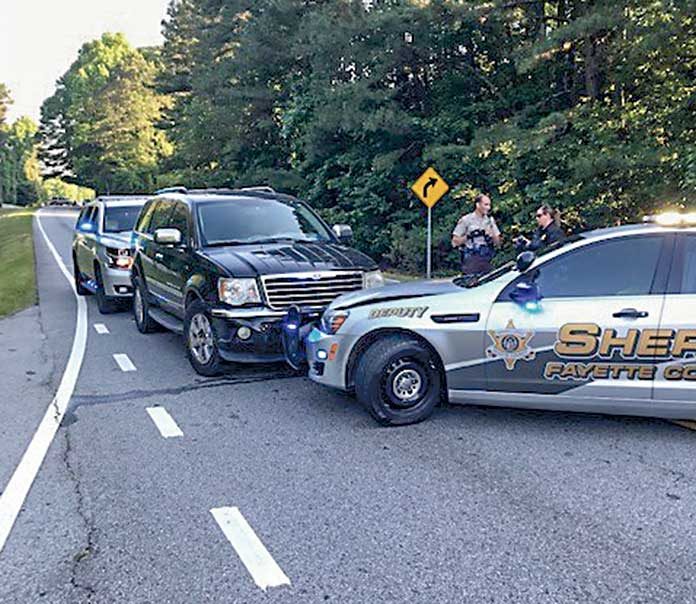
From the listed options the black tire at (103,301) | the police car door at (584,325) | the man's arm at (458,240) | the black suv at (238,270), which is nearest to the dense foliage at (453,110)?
the man's arm at (458,240)

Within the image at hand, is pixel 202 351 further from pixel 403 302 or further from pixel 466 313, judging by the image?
pixel 466 313

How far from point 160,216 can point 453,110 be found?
40.5 ft

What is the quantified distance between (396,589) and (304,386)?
384cm

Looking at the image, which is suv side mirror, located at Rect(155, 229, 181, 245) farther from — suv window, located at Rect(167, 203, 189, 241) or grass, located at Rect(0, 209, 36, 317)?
grass, located at Rect(0, 209, 36, 317)

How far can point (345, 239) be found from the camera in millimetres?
8805

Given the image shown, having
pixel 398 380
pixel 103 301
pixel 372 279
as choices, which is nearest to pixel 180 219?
pixel 372 279

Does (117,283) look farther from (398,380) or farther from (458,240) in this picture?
(398,380)

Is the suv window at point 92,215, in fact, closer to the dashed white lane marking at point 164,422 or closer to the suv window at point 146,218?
the suv window at point 146,218

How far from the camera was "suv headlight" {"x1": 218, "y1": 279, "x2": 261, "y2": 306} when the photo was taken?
23.1 feet

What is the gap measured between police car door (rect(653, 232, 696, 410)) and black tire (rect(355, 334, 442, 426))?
1666mm

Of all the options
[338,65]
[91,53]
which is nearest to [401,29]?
[338,65]

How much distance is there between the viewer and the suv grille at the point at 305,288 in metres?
7.09

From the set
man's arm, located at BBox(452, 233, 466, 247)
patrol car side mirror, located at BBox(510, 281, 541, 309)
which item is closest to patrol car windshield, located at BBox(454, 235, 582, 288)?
patrol car side mirror, located at BBox(510, 281, 541, 309)

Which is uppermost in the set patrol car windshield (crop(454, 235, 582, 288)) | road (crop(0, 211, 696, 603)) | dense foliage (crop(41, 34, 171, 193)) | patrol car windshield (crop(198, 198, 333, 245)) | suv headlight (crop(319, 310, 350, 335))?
dense foliage (crop(41, 34, 171, 193))
